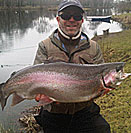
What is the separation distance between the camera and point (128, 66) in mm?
8281

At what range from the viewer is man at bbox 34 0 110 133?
2877 mm

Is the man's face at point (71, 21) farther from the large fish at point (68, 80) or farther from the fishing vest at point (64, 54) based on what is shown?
the large fish at point (68, 80)

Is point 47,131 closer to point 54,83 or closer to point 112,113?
point 54,83

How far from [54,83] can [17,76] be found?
506 millimetres

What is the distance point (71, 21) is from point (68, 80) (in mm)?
903

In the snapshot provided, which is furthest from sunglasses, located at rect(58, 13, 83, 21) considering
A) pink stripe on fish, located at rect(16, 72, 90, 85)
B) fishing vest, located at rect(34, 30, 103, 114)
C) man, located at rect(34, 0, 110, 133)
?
pink stripe on fish, located at rect(16, 72, 90, 85)

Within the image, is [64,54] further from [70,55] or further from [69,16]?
[69,16]

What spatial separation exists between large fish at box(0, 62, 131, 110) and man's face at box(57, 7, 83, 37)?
59cm

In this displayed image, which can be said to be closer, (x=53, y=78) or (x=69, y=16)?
(x=53, y=78)

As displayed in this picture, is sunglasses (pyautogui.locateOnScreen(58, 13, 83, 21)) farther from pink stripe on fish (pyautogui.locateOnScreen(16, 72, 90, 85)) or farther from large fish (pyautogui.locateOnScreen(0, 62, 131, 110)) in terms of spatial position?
pink stripe on fish (pyautogui.locateOnScreen(16, 72, 90, 85))

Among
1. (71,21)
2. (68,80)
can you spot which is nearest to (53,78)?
(68,80)

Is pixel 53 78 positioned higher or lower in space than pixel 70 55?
lower

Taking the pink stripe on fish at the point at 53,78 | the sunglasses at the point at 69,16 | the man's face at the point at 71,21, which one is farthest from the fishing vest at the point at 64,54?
the pink stripe on fish at the point at 53,78

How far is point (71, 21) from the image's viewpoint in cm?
284
